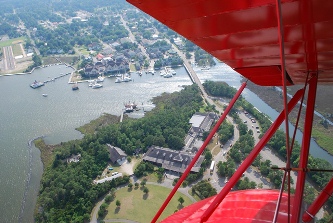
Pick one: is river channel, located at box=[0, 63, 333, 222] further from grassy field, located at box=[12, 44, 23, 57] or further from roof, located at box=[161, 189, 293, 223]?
roof, located at box=[161, 189, 293, 223]

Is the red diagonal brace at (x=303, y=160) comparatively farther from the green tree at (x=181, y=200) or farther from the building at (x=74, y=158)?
the building at (x=74, y=158)

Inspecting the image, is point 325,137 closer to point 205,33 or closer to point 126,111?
point 126,111

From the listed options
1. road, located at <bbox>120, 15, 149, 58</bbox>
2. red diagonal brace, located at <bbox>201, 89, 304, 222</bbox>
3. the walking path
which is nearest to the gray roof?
the walking path

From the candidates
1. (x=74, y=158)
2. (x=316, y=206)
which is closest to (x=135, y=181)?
(x=74, y=158)

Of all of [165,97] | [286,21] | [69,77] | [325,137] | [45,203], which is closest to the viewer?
[286,21]

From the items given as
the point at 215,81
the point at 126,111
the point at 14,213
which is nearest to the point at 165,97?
the point at 126,111
